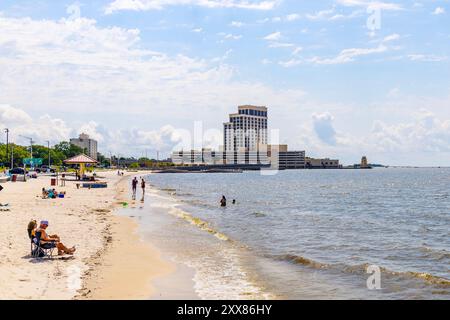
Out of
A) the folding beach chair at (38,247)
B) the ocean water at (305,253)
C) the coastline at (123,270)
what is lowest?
the ocean water at (305,253)

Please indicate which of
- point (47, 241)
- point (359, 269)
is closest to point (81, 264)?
point (47, 241)

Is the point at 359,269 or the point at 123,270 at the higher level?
the point at 123,270

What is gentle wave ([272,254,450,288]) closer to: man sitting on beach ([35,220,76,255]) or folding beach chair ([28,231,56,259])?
man sitting on beach ([35,220,76,255])

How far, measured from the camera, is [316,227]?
115ft

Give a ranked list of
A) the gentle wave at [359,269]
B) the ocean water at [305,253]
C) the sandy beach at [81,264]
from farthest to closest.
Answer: the gentle wave at [359,269], the ocean water at [305,253], the sandy beach at [81,264]

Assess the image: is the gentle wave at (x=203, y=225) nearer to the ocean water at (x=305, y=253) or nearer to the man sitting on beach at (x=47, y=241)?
the ocean water at (x=305, y=253)

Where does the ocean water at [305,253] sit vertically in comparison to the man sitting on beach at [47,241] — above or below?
below

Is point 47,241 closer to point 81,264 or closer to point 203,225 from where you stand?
point 81,264

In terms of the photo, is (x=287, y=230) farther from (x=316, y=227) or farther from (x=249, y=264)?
(x=249, y=264)

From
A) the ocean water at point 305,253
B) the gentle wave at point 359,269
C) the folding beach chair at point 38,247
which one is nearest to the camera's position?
the ocean water at point 305,253

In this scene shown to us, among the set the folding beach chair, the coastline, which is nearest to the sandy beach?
the coastline

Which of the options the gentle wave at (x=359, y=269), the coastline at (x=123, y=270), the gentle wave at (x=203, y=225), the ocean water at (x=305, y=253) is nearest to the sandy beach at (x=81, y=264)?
the coastline at (x=123, y=270)
